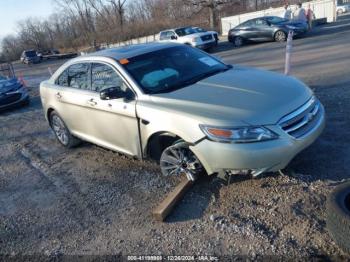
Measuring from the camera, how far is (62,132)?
6691 millimetres

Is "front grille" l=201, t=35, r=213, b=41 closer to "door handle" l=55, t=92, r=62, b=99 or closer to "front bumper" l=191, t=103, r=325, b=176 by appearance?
"door handle" l=55, t=92, r=62, b=99

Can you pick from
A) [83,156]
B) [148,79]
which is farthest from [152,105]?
[83,156]

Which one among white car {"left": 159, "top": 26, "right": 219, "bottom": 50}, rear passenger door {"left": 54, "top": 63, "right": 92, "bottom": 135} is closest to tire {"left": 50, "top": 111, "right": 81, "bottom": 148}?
rear passenger door {"left": 54, "top": 63, "right": 92, "bottom": 135}

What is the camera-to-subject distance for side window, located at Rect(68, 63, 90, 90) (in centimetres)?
556

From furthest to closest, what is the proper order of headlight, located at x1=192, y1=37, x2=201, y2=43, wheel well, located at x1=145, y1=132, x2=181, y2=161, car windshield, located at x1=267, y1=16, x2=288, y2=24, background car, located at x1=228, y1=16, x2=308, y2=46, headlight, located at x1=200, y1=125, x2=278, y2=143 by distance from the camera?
1. headlight, located at x1=192, y1=37, x2=201, y2=43
2. car windshield, located at x1=267, y1=16, x2=288, y2=24
3. background car, located at x1=228, y1=16, x2=308, y2=46
4. wheel well, located at x1=145, y1=132, x2=181, y2=161
5. headlight, located at x1=200, y1=125, x2=278, y2=143

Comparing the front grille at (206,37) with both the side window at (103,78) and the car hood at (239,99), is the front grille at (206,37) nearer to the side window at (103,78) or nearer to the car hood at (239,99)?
the side window at (103,78)

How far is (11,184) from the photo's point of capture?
5.62m

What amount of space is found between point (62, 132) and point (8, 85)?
21.5 feet

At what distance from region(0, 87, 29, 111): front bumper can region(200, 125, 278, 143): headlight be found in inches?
392

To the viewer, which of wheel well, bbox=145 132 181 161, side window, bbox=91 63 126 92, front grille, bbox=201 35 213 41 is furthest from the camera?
front grille, bbox=201 35 213 41

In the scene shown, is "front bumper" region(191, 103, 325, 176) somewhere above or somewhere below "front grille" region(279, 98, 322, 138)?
below

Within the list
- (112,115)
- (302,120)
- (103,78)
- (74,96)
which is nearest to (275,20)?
(74,96)

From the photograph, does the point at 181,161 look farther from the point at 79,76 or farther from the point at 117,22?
the point at 117,22

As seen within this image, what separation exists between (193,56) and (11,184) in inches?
134
